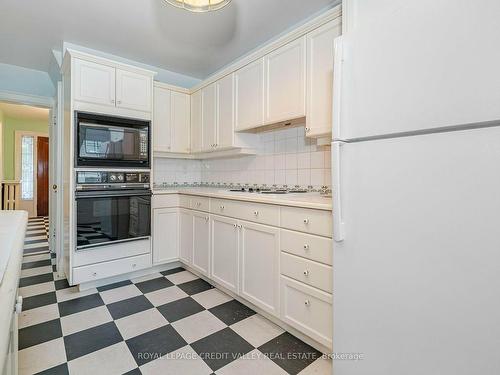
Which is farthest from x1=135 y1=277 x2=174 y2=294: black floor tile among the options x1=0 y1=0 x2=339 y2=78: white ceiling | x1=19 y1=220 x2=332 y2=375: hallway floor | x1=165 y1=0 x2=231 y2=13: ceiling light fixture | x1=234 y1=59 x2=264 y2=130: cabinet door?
x1=0 y1=0 x2=339 y2=78: white ceiling

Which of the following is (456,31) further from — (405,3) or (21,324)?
(21,324)

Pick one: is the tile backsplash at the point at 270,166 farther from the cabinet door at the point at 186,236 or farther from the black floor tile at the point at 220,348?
the black floor tile at the point at 220,348

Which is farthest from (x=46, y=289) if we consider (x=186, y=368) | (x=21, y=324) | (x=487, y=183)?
(x=487, y=183)

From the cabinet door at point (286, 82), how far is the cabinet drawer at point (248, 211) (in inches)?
28.6

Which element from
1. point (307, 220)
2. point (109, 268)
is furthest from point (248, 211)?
point (109, 268)

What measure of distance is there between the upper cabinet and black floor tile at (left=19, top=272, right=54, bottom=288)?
164 centimetres

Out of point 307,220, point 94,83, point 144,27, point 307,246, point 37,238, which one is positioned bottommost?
point 37,238

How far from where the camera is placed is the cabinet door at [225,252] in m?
2.12

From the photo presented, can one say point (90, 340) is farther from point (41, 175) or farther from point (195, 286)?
point (41, 175)

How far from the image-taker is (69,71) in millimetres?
2379

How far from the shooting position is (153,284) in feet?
8.24

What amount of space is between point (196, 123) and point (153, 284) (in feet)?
5.91

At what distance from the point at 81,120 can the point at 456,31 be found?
257 cm

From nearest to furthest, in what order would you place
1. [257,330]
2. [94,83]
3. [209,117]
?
[257,330], [94,83], [209,117]
